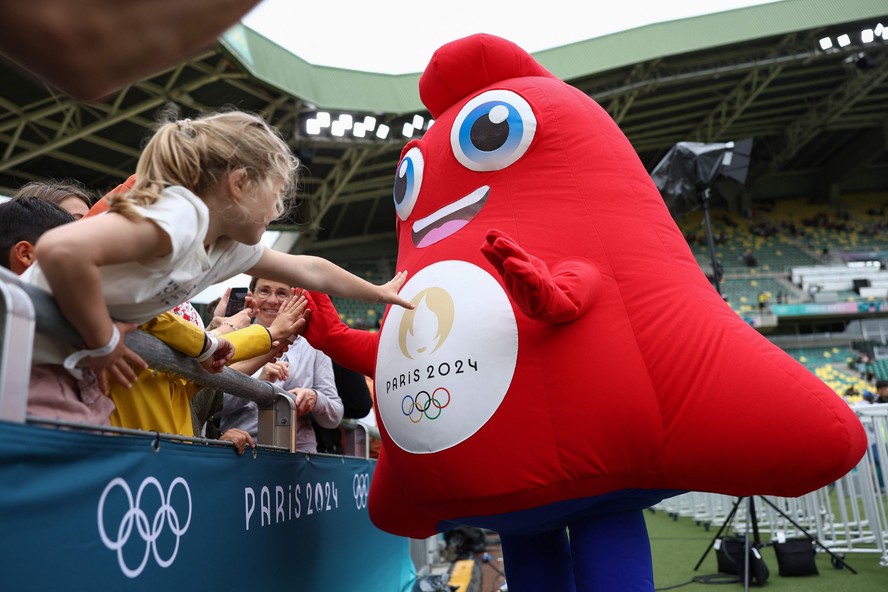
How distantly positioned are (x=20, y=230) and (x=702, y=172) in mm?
4652

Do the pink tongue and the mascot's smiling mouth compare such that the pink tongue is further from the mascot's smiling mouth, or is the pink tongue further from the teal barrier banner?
the teal barrier banner

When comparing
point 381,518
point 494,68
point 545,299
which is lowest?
point 381,518

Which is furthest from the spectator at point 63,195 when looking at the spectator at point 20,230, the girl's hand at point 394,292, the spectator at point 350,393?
the spectator at point 350,393

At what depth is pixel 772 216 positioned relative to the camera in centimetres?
2866

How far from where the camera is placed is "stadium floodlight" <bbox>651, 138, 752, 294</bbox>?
5.17m

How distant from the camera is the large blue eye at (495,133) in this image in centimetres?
233

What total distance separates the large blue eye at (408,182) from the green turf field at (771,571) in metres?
3.05

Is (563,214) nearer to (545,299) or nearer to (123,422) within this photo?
(545,299)

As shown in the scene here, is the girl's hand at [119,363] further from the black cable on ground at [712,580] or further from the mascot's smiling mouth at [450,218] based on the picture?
the black cable on ground at [712,580]

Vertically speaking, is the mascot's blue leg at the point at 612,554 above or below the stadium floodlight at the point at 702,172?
below

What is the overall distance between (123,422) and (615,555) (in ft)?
4.23

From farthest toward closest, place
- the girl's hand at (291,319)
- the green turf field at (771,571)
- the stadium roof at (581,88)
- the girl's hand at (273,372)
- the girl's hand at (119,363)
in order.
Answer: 1. the stadium roof at (581,88)
2. the green turf field at (771,571)
3. the girl's hand at (273,372)
4. the girl's hand at (291,319)
5. the girl's hand at (119,363)

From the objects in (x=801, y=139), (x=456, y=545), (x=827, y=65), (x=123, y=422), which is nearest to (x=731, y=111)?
(x=827, y=65)

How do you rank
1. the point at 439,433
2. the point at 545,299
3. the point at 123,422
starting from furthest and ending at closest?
1. the point at 439,433
2. the point at 545,299
3. the point at 123,422
